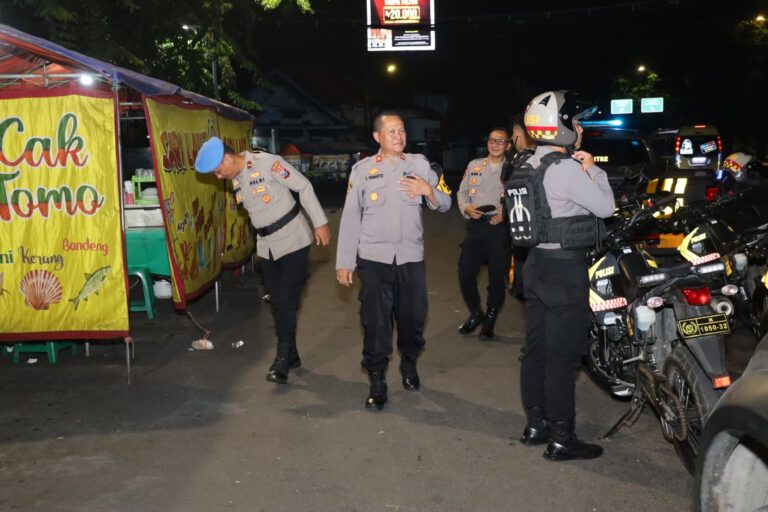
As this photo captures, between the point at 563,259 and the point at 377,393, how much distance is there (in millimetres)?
1887

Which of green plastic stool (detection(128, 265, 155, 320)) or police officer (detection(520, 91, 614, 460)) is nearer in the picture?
police officer (detection(520, 91, 614, 460))

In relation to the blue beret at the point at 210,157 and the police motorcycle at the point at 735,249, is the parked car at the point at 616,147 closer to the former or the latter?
the police motorcycle at the point at 735,249

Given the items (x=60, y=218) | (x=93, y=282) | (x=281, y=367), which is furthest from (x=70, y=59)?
(x=281, y=367)

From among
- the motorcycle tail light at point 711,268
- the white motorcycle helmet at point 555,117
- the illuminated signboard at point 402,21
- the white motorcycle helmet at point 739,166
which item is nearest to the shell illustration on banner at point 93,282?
the white motorcycle helmet at point 555,117

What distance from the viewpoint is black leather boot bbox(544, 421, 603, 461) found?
196 inches

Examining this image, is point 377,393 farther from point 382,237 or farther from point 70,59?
point 70,59

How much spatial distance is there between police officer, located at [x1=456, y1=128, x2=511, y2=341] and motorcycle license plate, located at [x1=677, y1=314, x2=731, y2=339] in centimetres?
345

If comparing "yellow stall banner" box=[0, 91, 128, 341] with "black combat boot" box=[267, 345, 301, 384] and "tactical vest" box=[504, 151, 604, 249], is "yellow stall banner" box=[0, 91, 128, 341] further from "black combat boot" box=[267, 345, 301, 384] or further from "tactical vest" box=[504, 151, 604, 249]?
"tactical vest" box=[504, 151, 604, 249]

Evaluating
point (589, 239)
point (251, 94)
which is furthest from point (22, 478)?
point (251, 94)

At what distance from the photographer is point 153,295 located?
9328 mm

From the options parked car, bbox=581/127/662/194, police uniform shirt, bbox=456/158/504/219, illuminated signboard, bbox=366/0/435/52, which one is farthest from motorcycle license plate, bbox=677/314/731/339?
illuminated signboard, bbox=366/0/435/52

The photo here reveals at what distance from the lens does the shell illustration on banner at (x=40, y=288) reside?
21.8ft

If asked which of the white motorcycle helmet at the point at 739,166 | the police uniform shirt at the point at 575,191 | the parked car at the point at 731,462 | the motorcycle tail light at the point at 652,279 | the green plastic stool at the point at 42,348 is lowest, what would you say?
the green plastic stool at the point at 42,348

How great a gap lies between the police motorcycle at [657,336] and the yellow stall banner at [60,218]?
3.69m
